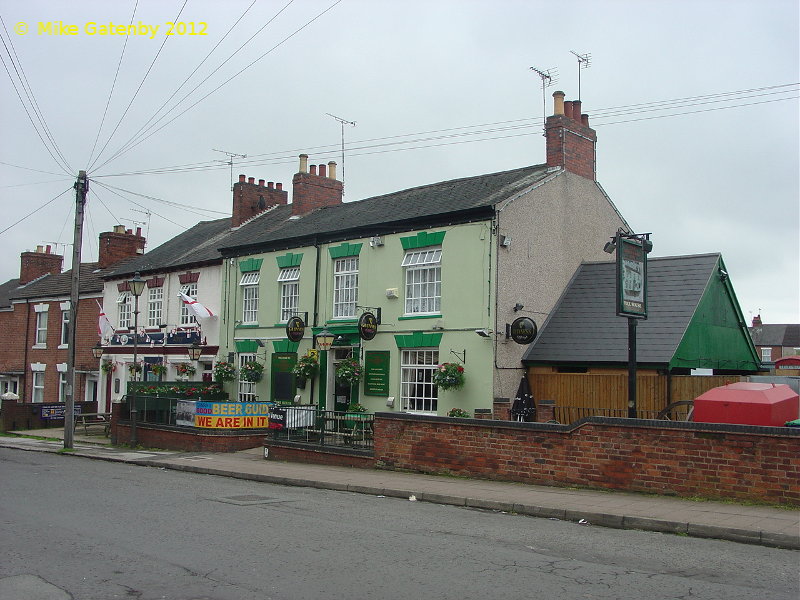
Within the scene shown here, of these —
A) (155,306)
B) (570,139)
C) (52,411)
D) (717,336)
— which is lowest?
(52,411)

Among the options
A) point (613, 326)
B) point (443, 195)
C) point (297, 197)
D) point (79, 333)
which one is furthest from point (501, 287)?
point (79, 333)

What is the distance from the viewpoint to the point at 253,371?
24.4 m

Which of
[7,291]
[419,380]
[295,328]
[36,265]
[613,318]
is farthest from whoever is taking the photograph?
[7,291]

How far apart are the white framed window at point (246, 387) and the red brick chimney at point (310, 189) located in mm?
5844

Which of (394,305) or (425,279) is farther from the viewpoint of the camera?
(394,305)

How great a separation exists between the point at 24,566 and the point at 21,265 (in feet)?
126

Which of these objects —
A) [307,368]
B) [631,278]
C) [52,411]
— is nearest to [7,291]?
[52,411]

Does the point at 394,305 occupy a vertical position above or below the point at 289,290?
below

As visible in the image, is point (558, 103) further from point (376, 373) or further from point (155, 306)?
point (155, 306)

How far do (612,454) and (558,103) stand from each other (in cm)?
1179

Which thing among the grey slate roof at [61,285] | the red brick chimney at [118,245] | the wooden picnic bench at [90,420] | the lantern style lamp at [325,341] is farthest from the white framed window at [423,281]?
the red brick chimney at [118,245]

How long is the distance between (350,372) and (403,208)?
516 centimetres

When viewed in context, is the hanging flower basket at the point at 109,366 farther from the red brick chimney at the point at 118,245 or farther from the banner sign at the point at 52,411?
the red brick chimney at the point at 118,245

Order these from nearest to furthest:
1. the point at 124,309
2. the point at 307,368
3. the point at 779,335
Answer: the point at 307,368
the point at 124,309
the point at 779,335
